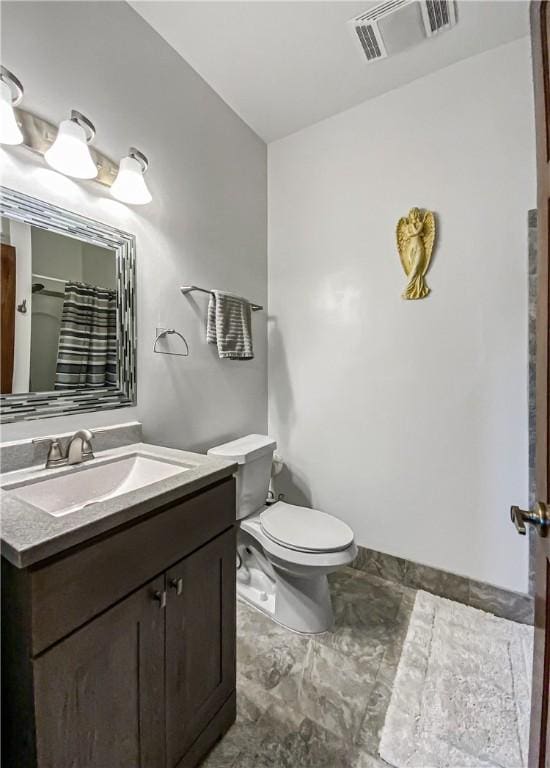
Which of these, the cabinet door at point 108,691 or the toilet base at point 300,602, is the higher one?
the cabinet door at point 108,691

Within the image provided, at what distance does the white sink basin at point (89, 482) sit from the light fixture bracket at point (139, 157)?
114cm

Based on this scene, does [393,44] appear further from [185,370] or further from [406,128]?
[185,370]

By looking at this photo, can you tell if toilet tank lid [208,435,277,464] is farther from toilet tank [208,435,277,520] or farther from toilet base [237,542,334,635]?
toilet base [237,542,334,635]

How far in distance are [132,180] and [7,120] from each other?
1.34ft

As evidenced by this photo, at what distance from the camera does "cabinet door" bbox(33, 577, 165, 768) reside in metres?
0.63

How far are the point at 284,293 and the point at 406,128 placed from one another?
1.07 meters

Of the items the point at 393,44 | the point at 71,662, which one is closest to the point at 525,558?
the point at 71,662

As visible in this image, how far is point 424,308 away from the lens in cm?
175

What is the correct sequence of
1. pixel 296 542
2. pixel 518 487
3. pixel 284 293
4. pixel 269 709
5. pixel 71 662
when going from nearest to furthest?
pixel 71 662 < pixel 269 709 < pixel 296 542 < pixel 518 487 < pixel 284 293

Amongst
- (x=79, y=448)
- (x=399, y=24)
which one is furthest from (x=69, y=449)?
(x=399, y=24)

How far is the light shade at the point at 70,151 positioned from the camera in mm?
1093

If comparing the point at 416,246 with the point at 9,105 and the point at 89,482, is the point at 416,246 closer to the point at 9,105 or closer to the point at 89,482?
the point at 9,105

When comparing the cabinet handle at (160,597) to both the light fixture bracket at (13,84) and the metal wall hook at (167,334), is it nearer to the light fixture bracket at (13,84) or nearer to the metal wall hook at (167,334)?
the metal wall hook at (167,334)

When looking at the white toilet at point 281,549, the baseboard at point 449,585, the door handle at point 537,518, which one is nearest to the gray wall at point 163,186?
the white toilet at point 281,549
